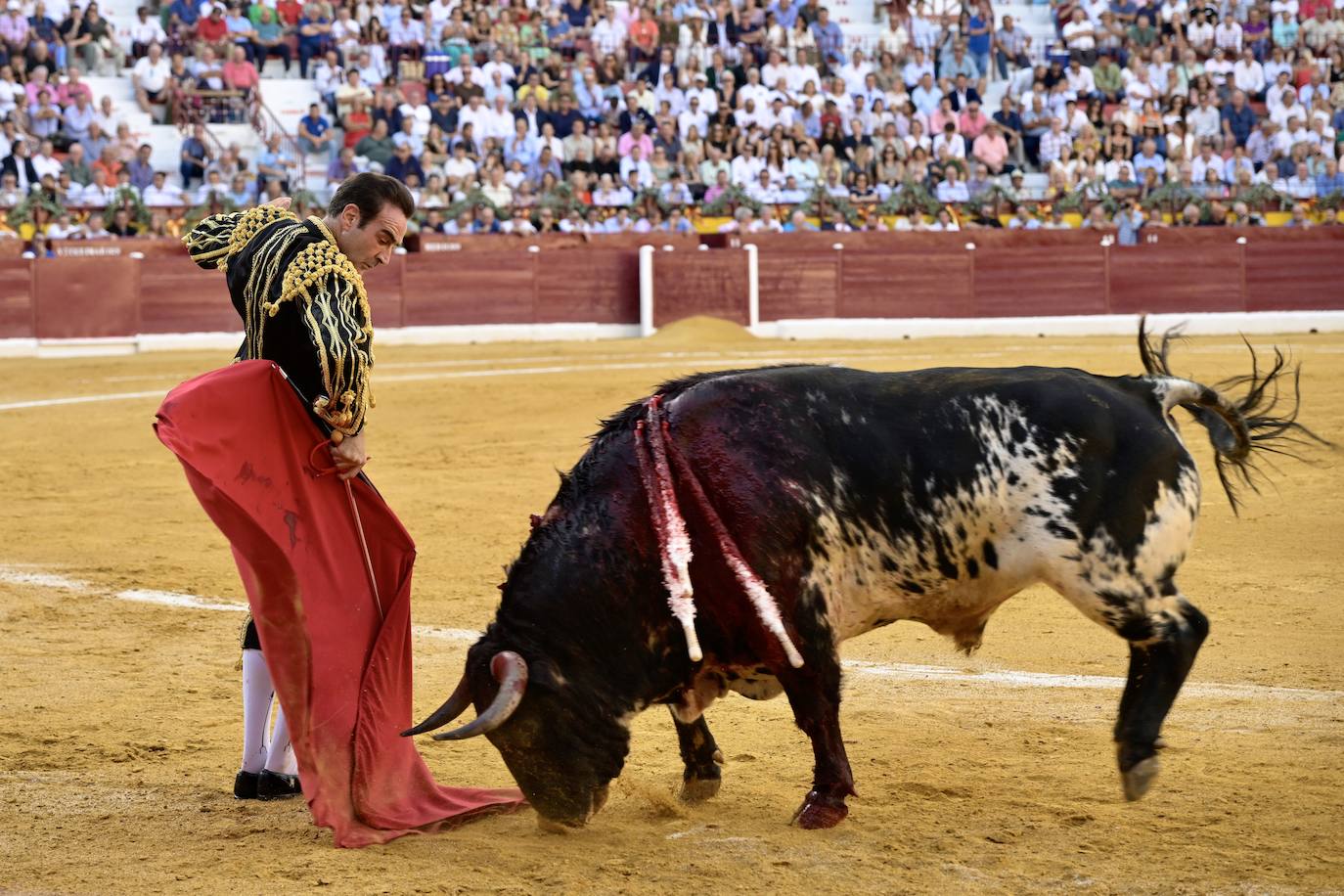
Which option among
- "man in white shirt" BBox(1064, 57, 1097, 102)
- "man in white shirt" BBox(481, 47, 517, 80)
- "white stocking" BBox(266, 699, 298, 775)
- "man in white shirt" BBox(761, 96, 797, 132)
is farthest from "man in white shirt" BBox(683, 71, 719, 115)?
"white stocking" BBox(266, 699, 298, 775)

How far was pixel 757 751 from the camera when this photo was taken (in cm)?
391

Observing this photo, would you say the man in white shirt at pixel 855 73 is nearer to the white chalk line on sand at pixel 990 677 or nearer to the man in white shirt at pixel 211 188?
the man in white shirt at pixel 211 188

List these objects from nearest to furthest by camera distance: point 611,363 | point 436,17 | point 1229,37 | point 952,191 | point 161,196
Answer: point 611,363 < point 161,196 < point 952,191 < point 436,17 < point 1229,37

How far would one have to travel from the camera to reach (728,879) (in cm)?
290

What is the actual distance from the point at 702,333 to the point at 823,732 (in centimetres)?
1307

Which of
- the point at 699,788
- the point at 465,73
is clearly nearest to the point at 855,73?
the point at 465,73

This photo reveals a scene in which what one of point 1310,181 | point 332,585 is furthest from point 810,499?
point 1310,181

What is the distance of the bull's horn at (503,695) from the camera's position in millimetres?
2969

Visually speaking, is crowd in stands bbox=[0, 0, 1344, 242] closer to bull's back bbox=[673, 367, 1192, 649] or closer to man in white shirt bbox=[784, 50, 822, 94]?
man in white shirt bbox=[784, 50, 822, 94]

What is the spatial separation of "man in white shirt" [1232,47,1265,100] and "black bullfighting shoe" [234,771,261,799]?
702 inches

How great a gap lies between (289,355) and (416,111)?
13664mm

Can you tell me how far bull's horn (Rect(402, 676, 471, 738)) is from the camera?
9.76 ft

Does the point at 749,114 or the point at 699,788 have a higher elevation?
the point at 749,114

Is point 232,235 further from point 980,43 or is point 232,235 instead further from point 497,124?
point 980,43
